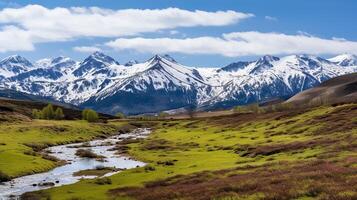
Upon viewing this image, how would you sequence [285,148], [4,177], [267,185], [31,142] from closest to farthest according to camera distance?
[267,185]
[4,177]
[285,148]
[31,142]

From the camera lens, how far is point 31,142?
5221 inches

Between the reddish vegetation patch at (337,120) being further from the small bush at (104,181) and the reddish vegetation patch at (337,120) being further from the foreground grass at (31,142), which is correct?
the foreground grass at (31,142)

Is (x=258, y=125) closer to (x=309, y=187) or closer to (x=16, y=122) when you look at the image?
(x=16, y=122)

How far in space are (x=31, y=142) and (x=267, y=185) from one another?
9800 cm

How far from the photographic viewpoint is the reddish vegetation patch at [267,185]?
40.4 meters

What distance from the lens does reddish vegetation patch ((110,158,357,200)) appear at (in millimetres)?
40438

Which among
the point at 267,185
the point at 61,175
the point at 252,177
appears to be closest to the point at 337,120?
the point at 61,175

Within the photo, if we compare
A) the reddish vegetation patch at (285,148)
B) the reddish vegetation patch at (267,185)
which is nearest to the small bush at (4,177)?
the reddish vegetation patch at (267,185)

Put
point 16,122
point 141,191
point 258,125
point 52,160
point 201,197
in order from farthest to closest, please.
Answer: point 16,122 → point 258,125 → point 52,160 → point 141,191 → point 201,197

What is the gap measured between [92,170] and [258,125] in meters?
84.6

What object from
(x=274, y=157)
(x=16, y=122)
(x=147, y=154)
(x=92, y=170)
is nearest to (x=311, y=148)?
(x=274, y=157)

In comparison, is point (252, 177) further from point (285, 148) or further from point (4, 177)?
point (4, 177)

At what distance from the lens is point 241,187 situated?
158 ft

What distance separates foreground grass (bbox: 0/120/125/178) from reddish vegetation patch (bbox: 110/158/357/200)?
97.9 ft
